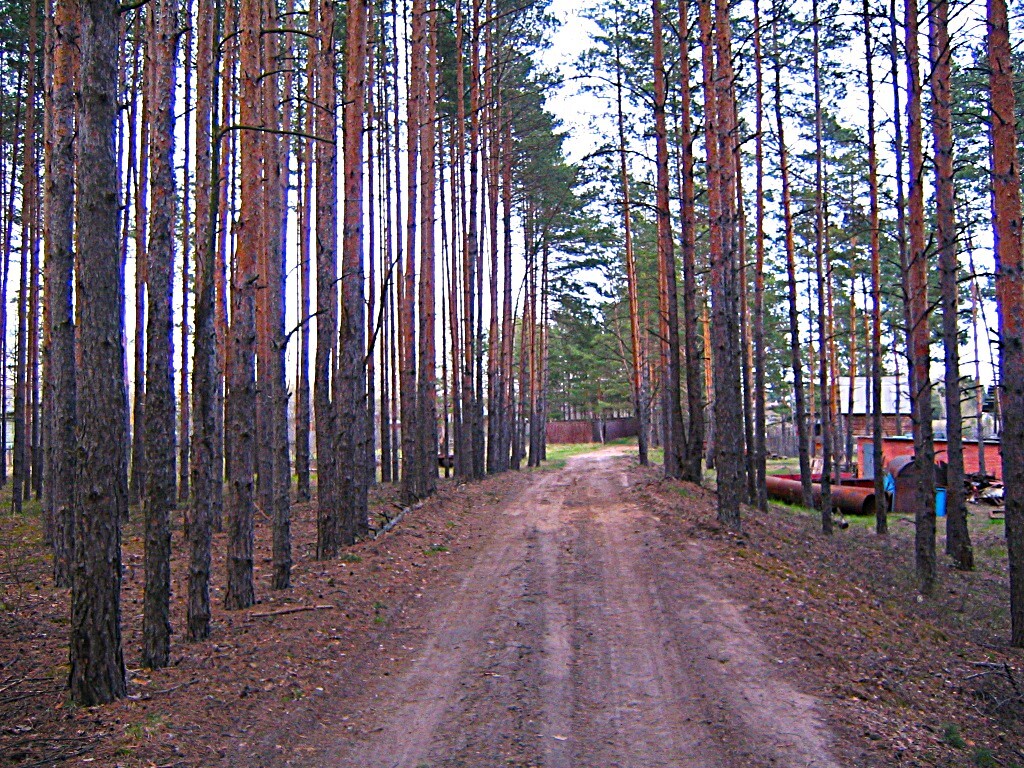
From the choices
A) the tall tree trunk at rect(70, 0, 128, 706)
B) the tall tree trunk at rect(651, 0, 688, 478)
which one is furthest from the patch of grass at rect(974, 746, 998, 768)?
the tall tree trunk at rect(651, 0, 688, 478)

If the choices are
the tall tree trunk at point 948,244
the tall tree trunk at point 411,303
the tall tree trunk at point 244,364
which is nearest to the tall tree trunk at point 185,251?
the tall tree trunk at point 411,303

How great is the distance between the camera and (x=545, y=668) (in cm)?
687

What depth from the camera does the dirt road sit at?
527 centimetres

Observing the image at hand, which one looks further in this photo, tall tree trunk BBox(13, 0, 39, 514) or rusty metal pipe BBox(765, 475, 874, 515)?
rusty metal pipe BBox(765, 475, 874, 515)

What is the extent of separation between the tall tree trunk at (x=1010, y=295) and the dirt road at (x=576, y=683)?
350 centimetres

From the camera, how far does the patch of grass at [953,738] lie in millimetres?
5753

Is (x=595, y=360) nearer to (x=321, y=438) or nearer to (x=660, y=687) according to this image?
(x=321, y=438)

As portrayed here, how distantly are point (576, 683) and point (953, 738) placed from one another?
9.20ft

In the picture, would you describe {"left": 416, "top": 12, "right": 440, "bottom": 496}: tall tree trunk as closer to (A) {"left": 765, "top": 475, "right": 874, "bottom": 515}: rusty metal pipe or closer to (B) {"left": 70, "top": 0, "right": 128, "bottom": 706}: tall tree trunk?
(B) {"left": 70, "top": 0, "right": 128, "bottom": 706}: tall tree trunk

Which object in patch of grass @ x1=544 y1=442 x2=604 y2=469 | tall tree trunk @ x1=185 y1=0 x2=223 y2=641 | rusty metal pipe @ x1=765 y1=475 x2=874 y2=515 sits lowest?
rusty metal pipe @ x1=765 y1=475 x2=874 y2=515

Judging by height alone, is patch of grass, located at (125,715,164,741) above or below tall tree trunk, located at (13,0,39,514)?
below

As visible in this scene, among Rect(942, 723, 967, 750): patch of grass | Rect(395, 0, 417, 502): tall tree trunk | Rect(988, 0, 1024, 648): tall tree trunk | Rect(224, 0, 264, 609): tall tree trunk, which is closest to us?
Rect(942, 723, 967, 750): patch of grass

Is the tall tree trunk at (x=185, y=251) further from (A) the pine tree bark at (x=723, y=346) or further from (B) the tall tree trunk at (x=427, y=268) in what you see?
(A) the pine tree bark at (x=723, y=346)

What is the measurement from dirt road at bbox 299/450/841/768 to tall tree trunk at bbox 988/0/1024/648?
3499 mm
